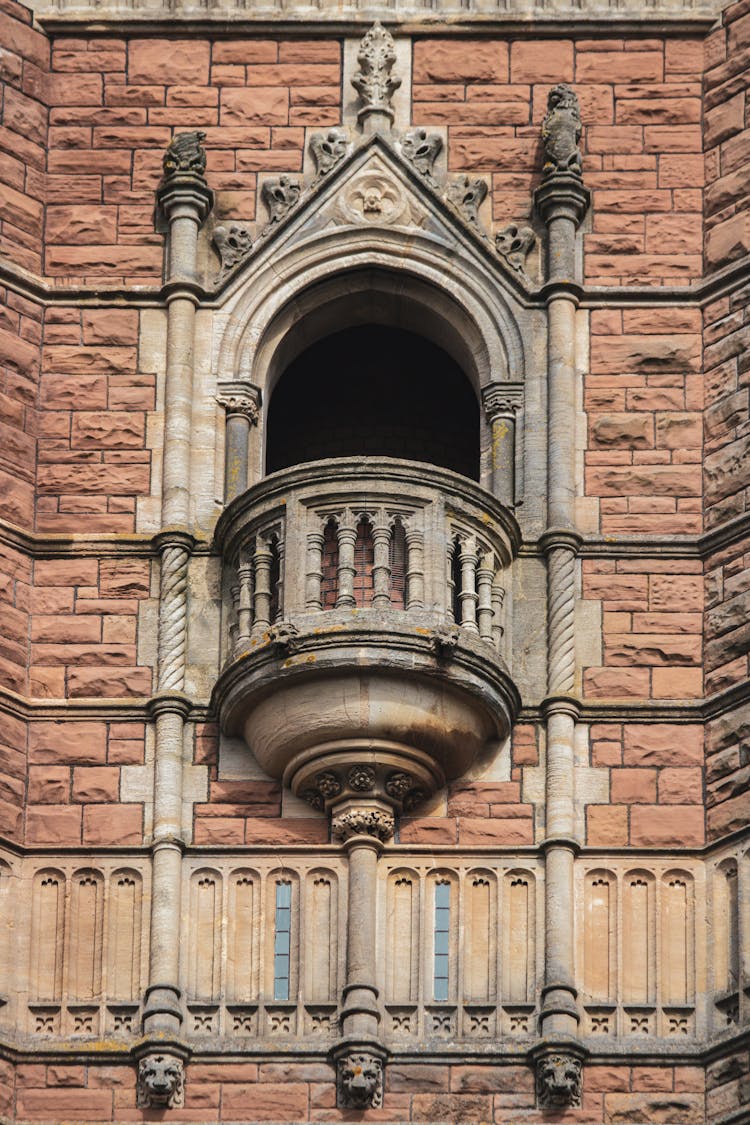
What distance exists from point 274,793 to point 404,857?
93 cm

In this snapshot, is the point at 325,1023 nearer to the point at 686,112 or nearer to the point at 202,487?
the point at 202,487

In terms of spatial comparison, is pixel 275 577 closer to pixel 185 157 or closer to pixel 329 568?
pixel 329 568

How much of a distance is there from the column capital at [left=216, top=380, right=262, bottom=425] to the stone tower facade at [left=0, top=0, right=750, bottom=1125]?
0.07 feet

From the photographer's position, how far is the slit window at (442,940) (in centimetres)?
2741

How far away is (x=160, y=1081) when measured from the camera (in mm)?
26891

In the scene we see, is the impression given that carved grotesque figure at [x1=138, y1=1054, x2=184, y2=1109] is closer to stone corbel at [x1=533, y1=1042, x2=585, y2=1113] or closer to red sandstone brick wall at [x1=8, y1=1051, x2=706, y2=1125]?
red sandstone brick wall at [x1=8, y1=1051, x2=706, y2=1125]

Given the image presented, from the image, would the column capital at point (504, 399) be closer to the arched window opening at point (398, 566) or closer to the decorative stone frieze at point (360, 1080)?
the arched window opening at point (398, 566)

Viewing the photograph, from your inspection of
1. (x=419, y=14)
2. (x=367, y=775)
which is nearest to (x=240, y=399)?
(x=367, y=775)

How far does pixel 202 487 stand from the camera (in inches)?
1152

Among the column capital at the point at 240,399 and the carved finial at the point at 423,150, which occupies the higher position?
the carved finial at the point at 423,150

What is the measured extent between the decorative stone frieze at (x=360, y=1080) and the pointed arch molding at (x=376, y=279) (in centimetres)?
493

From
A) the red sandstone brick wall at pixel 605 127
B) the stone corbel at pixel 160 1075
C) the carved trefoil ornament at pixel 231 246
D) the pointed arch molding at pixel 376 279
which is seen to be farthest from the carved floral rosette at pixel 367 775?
the red sandstone brick wall at pixel 605 127

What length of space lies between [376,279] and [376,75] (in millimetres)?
1441

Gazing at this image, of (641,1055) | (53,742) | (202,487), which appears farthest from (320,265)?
(641,1055)
